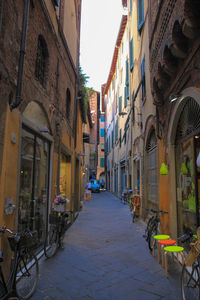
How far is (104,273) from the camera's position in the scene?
4348mm

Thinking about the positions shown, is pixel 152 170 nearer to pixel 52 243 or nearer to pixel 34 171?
pixel 52 243

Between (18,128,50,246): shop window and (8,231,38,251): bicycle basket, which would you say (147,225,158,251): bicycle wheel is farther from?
(8,231,38,251): bicycle basket

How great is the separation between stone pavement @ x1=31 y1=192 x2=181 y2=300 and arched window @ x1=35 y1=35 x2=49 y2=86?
12.7ft

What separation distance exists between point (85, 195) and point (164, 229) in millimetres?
14863

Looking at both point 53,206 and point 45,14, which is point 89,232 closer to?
point 53,206

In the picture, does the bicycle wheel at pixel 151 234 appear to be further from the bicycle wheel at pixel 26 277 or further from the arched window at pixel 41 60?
the arched window at pixel 41 60

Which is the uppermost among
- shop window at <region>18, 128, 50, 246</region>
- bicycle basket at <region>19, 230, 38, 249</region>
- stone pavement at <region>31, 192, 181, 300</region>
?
shop window at <region>18, 128, 50, 246</region>

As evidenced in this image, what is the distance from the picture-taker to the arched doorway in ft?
15.3

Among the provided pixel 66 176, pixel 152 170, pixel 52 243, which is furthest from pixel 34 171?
pixel 152 170

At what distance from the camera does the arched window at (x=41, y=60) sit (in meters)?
5.50

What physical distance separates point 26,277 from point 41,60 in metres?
4.42

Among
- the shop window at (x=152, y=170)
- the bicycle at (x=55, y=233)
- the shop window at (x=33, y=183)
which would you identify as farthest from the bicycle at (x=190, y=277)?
the shop window at (x=152, y=170)

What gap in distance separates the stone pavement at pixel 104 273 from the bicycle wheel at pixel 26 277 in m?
0.12

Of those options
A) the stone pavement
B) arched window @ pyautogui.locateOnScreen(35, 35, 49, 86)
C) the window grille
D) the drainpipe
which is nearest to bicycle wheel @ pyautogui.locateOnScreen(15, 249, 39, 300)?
the stone pavement
